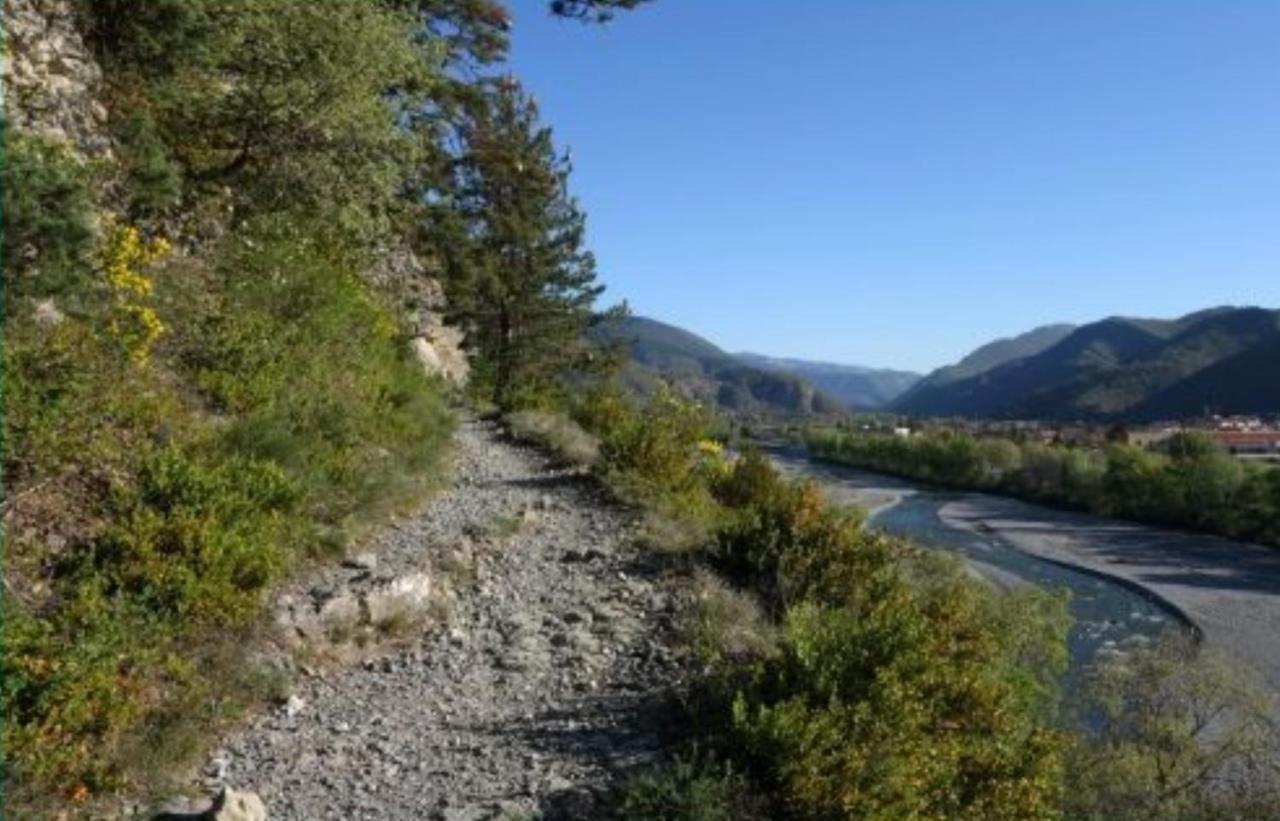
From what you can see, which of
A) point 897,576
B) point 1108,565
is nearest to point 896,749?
point 897,576

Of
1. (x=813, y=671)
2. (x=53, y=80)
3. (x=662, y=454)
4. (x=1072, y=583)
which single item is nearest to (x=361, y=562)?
(x=813, y=671)

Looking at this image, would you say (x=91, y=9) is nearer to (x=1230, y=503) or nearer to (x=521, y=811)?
(x=521, y=811)

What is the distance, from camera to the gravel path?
6648 mm

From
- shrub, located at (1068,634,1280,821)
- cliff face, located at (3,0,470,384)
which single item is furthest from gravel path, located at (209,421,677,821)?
shrub, located at (1068,634,1280,821)

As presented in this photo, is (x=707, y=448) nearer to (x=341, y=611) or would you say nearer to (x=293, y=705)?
(x=341, y=611)

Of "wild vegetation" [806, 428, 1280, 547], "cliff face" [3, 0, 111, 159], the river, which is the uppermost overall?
"cliff face" [3, 0, 111, 159]

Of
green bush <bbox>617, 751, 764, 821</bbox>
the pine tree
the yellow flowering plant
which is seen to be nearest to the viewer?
green bush <bbox>617, 751, 764, 821</bbox>

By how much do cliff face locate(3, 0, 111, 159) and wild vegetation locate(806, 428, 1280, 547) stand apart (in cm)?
8269

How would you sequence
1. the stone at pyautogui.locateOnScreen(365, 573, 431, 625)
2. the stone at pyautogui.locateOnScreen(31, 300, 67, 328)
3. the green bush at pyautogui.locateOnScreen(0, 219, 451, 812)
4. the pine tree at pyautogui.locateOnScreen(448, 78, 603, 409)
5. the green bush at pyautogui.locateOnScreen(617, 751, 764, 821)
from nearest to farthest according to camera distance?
the green bush at pyautogui.locateOnScreen(0, 219, 451, 812), the green bush at pyautogui.locateOnScreen(617, 751, 764, 821), the stone at pyautogui.locateOnScreen(31, 300, 67, 328), the stone at pyautogui.locateOnScreen(365, 573, 431, 625), the pine tree at pyautogui.locateOnScreen(448, 78, 603, 409)

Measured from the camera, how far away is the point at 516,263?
37.6m

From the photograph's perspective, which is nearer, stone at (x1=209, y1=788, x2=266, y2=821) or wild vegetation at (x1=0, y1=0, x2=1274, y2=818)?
stone at (x1=209, y1=788, x2=266, y2=821)

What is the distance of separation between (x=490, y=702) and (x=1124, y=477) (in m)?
97.2

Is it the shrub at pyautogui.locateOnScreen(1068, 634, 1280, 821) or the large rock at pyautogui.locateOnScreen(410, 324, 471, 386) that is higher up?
the large rock at pyautogui.locateOnScreen(410, 324, 471, 386)

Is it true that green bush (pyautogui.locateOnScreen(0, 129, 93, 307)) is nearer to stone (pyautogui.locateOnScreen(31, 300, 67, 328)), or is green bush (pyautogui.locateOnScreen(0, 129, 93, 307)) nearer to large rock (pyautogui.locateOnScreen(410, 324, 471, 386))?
stone (pyautogui.locateOnScreen(31, 300, 67, 328))
